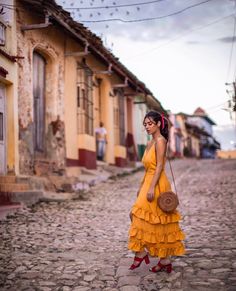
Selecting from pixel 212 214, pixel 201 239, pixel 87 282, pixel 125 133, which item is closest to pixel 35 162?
pixel 212 214

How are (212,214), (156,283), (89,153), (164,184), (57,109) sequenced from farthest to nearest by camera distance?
(89,153) < (57,109) < (212,214) < (164,184) < (156,283)

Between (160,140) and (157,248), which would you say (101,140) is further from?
(157,248)

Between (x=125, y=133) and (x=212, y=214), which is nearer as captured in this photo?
(x=212, y=214)

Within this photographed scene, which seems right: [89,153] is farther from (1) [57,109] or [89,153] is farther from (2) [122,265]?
(2) [122,265]

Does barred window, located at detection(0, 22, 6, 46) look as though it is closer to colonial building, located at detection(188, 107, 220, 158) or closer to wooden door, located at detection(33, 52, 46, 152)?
wooden door, located at detection(33, 52, 46, 152)

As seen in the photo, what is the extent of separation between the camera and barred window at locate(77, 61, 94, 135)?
514 inches

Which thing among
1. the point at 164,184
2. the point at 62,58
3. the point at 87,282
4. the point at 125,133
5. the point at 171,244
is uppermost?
the point at 62,58

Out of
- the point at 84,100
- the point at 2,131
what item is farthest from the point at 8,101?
the point at 84,100

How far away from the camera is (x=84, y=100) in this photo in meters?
13.5

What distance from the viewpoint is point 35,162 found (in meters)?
10.0

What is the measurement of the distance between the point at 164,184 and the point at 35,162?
263 inches

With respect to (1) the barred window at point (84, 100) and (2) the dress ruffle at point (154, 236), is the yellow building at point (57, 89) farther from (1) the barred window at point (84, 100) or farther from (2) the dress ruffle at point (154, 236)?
(2) the dress ruffle at point (154, 236)

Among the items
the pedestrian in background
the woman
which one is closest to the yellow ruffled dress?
the woman

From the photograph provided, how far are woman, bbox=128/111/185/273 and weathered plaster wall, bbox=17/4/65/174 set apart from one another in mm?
5873
